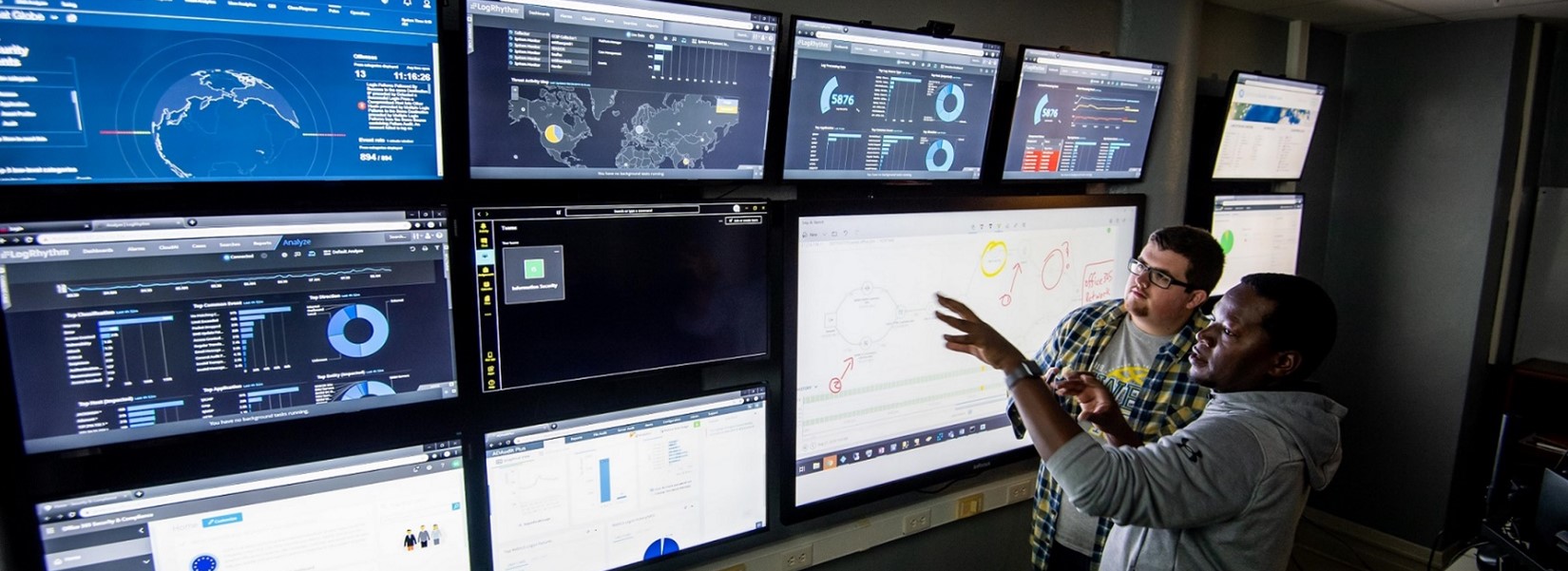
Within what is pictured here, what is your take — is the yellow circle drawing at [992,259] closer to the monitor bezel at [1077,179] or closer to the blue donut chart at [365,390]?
the monitor bezel at [1077,179]

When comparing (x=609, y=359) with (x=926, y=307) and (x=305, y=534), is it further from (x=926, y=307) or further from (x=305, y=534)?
(x=926, y=307)

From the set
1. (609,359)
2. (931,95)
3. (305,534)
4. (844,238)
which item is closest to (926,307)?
(844,238)

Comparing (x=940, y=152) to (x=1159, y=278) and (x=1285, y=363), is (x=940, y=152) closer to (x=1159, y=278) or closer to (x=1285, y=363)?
(x=1159, y=278)

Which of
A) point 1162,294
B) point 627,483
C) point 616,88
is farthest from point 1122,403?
point 616,88

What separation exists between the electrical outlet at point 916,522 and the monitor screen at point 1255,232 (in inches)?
56.4

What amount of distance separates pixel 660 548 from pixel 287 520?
724 mm

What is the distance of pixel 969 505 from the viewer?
2.38 m

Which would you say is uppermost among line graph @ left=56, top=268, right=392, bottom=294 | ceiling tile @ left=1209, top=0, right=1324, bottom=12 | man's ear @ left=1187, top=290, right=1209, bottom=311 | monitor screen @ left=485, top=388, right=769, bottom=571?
ceiling tile @ left=1209, top=0, right=1324, bottom=12

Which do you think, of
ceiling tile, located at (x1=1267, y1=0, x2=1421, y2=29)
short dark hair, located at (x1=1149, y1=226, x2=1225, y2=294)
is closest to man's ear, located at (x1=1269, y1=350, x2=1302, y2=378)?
short dark hair, located at (x1=1149, y1=226, x2=1225, y2=294)

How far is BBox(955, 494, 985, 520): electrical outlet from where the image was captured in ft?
7.75

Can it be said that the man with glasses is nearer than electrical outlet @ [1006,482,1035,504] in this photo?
Yes

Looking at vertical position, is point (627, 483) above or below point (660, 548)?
above

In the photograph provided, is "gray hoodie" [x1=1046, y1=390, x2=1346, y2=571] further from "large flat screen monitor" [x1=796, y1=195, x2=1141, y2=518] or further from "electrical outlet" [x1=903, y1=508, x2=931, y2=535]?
"electrical outlet" [x1=903, y1=508, x2=931, y2=535]

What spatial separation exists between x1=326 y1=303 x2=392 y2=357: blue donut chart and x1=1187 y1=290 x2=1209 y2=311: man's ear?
5.78 feet
